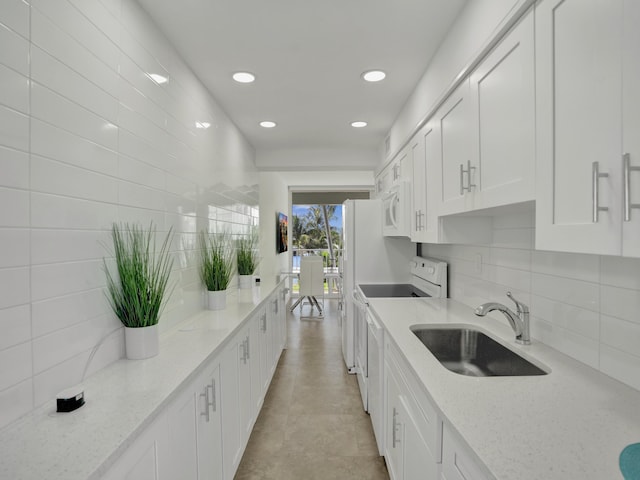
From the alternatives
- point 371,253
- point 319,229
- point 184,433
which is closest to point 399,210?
point 371,253

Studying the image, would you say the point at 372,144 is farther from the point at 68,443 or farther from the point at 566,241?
the point at 68,443

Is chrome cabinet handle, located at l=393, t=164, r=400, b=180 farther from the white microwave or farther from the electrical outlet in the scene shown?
the electrical outlet

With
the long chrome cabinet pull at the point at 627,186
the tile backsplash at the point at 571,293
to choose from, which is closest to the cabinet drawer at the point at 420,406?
the tile backsplash at the point at 571,293

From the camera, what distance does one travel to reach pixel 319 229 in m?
8.11

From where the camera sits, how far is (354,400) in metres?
2.95

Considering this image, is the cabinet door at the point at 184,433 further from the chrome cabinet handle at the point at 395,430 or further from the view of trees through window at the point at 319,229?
the view of trees through window at the point at 319,229

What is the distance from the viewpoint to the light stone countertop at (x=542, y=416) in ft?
2.44

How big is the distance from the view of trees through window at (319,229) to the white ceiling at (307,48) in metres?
4.84

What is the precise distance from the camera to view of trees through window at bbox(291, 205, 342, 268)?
8.04 m

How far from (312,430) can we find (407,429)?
1.28m

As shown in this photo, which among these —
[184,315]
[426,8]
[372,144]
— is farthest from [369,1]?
[372,144]

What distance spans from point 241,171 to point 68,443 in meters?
3.04

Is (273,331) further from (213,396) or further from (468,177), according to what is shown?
(468,177)

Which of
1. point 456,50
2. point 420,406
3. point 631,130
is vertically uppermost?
point 456,50
